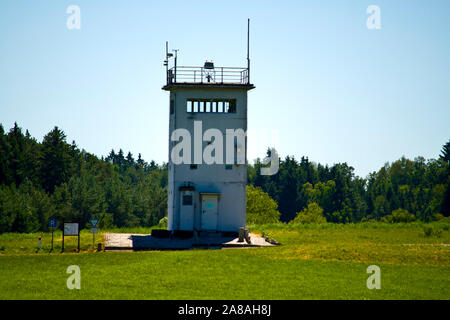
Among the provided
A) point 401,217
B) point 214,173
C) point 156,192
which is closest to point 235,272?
point 214,173

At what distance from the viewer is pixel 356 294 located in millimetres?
23922

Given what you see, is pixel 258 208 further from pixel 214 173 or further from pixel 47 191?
pixel 214 173

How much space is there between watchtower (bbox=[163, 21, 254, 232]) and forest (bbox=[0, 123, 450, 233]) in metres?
29.6

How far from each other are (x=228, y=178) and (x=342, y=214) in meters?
101

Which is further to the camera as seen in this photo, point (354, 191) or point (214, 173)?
point (354, 191)

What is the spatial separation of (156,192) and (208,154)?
10415 centimetres

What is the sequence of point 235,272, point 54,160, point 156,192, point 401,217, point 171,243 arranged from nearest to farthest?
point 235,272
point 171,243
point 54,160
point 401,217
point 156,192

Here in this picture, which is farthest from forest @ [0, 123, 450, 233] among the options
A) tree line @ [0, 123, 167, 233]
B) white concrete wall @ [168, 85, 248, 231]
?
white concrete wall @ [168, 85, 248, 231]

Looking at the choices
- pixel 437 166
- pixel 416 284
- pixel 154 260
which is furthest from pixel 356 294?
pixel 437 166

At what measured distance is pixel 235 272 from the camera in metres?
29.1

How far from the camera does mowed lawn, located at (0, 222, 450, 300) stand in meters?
23.6

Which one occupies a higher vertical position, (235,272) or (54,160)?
(54,160)

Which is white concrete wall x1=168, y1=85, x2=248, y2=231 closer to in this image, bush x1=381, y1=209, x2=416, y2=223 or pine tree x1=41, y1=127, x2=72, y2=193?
pine tree x1=41, y1=127, x2=72, y2=193
